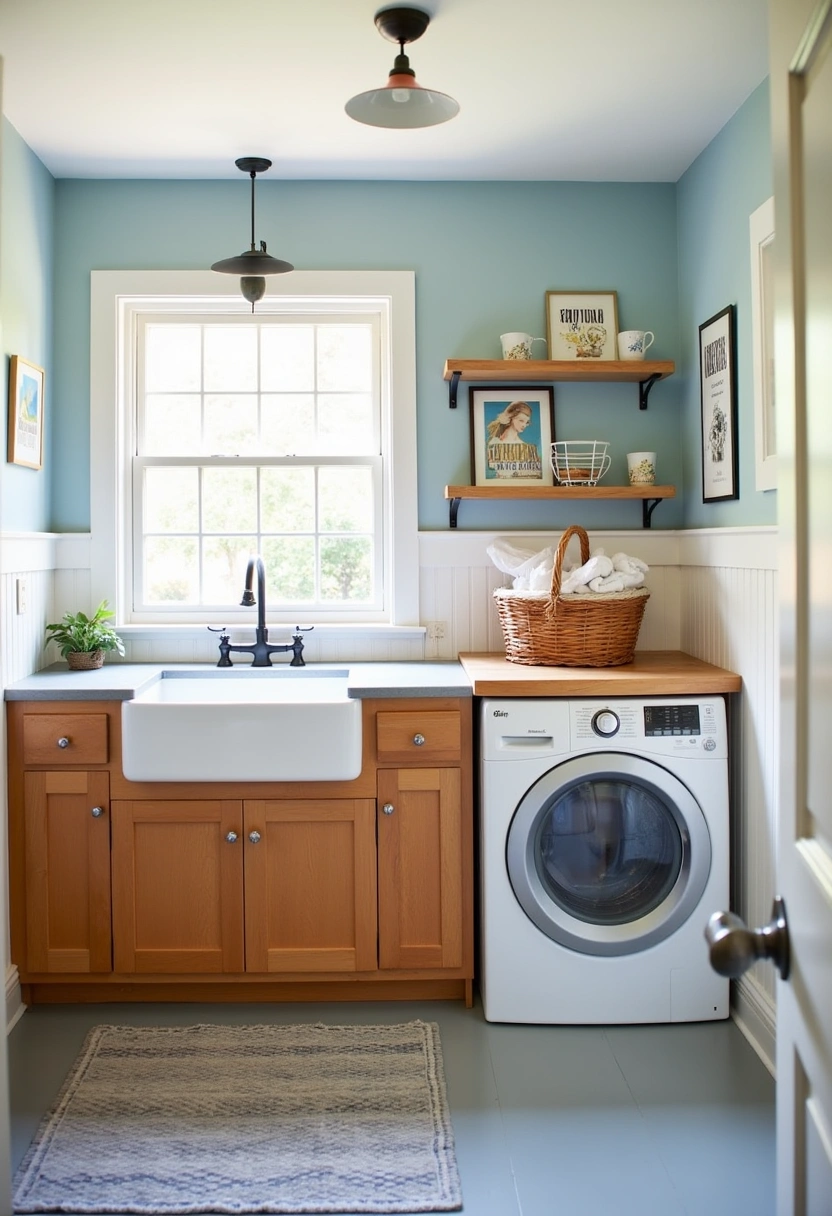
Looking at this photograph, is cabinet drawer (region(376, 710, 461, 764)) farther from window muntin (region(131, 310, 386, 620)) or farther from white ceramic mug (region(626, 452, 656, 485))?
white ceramic mug (region(626, 452, 656, 485))

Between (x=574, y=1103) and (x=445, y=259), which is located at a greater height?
(x=445, y=259)

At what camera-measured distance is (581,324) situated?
342 cm

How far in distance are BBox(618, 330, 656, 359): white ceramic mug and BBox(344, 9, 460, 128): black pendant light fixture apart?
110 cm

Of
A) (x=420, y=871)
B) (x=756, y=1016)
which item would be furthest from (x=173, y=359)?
(x=756, y=1016)

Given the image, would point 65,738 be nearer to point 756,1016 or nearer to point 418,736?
point 418,736

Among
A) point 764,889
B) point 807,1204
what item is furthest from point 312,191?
point 807,1204

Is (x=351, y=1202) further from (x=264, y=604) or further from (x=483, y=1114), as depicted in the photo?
(x=264, y=604)

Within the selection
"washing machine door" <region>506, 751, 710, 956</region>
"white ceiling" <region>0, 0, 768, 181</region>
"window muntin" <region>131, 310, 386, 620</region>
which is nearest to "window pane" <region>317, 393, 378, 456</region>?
"window muntin" <region>131, 310, 386, 620</region>

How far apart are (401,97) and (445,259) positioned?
1.10 meters

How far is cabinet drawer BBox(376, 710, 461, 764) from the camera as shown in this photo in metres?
2.81

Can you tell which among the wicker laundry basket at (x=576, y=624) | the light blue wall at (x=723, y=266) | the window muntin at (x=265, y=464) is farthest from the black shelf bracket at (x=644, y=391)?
the window muntin at (x=265, y=464)

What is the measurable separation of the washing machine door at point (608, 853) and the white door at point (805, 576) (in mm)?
1674

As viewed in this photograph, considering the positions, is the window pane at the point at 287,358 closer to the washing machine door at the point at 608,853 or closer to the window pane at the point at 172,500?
the window pane at the point at 172,500

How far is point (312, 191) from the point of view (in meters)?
3.39
